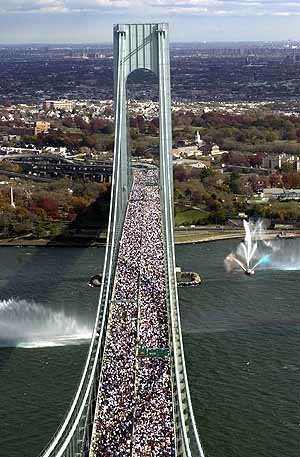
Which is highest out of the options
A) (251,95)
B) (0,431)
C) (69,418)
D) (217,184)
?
(251,95)

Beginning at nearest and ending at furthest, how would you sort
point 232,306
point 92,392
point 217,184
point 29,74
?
1. point 92,392
2. point 232,306
3. point 217,184
4. point 29,74

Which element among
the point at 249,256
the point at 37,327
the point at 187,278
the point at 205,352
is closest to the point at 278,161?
the point at 249,256

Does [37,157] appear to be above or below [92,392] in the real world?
above

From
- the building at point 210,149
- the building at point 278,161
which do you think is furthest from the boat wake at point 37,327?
the building at point 210,149

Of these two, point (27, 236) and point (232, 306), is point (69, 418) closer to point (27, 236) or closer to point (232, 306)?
point (232, 306)

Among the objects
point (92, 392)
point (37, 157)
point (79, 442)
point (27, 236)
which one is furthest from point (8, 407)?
point (37, 157)

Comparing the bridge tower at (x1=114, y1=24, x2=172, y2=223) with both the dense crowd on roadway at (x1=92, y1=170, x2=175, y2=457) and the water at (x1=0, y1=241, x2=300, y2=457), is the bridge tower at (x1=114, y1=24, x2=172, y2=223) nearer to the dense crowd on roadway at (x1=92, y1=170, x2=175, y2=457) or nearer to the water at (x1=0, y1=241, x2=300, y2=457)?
the water at (x1=0, y1=241, x2=300, y2=457)

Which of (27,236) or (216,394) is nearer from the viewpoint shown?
(216,394)
